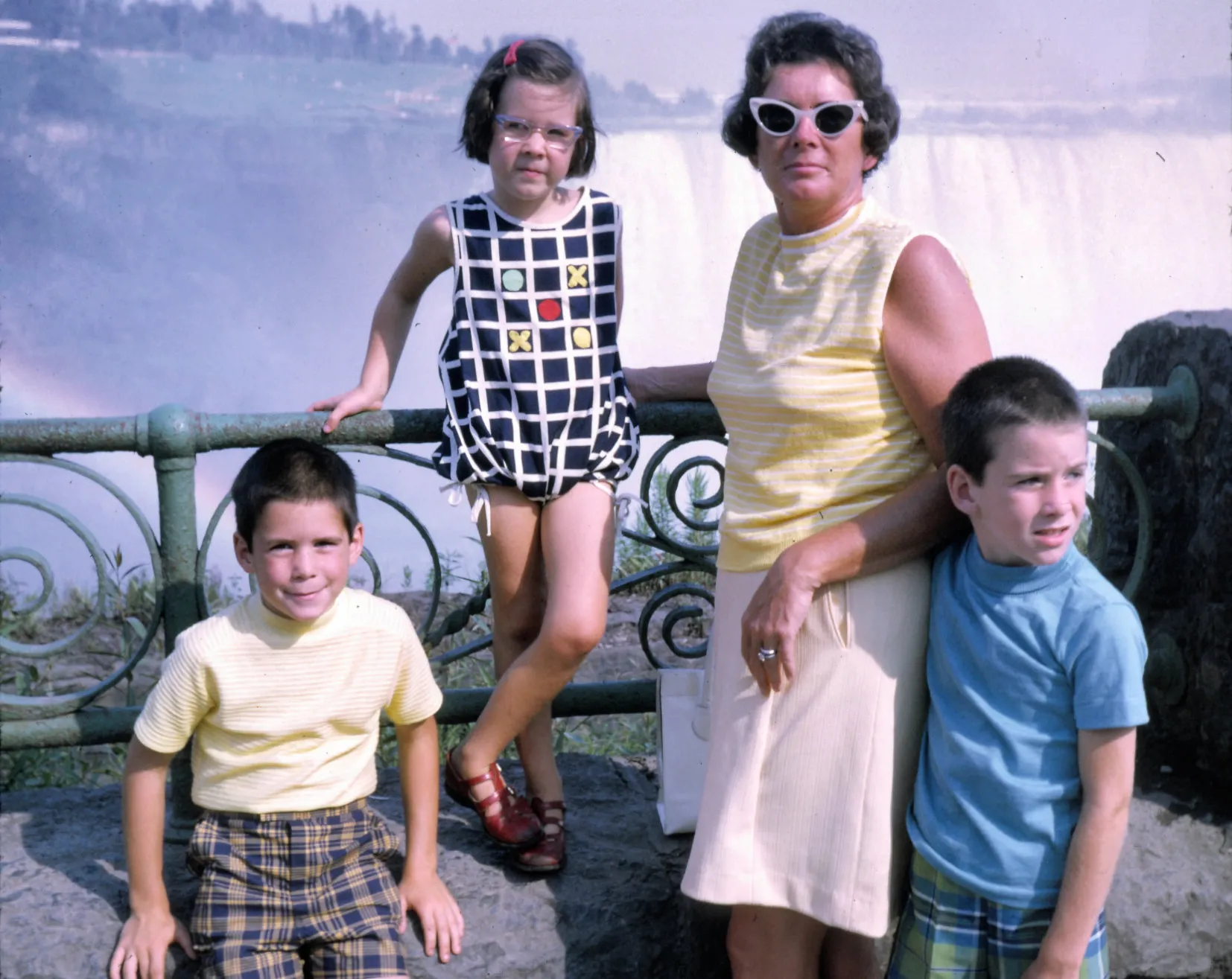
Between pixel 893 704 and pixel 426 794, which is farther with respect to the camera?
pixel 426 794

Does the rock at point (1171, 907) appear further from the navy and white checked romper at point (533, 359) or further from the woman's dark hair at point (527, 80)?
the woman's dark hair at point (527, 80)

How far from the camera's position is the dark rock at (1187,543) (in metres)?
2.94

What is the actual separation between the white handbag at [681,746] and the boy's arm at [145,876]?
3.29ft

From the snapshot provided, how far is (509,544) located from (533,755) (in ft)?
1.53

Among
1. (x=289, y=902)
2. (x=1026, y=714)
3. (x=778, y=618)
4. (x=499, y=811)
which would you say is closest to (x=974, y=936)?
(x=1026, y=714)

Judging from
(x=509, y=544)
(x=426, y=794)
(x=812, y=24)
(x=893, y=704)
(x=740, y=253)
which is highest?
(x=812, y=24)

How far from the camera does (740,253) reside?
260 cm

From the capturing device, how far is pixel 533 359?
2.78 m

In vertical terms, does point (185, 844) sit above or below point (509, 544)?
below

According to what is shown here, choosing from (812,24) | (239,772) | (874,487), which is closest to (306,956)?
(239,772)

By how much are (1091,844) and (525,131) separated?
1717mm

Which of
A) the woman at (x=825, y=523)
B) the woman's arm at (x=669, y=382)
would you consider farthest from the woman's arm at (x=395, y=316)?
the woman at (x=825, y=523)

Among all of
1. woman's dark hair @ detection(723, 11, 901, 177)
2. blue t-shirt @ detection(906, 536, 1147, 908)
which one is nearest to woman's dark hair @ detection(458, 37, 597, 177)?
woman's dark hair @ detection(723, 11, 901, 177)

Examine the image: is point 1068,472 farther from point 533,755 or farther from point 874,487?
point 533,755
